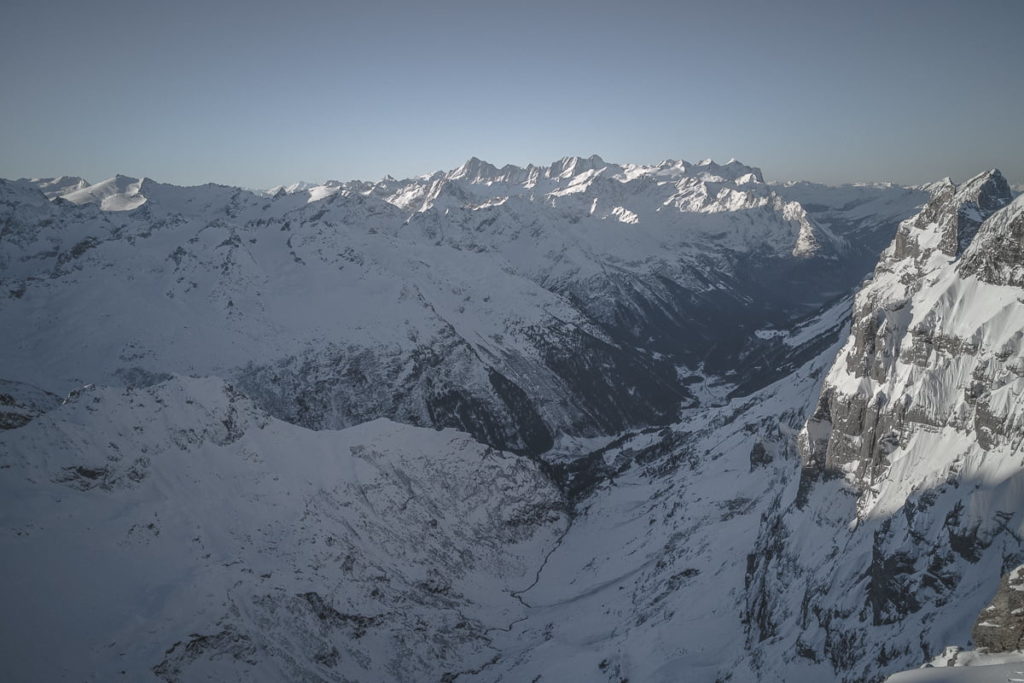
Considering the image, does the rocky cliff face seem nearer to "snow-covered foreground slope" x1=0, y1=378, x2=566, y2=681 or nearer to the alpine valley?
the alpine valley

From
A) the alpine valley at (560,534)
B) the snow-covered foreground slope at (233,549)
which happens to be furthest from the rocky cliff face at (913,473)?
the snow-covered foreground slope at (233,549)

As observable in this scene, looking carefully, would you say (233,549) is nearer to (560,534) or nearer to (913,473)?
(560,534)

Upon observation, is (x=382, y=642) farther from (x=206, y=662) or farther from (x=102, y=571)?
(x=102, y=571)

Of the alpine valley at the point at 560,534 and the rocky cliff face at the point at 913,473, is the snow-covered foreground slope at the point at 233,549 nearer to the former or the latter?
the alpine valley at the point at 560,534

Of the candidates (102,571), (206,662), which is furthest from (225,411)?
(206,662)

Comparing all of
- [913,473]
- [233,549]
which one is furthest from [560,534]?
[913,473]

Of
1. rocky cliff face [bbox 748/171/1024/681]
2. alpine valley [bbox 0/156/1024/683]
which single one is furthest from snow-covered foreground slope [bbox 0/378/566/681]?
rocky cliff face [bbox 748/171/1024/681]
